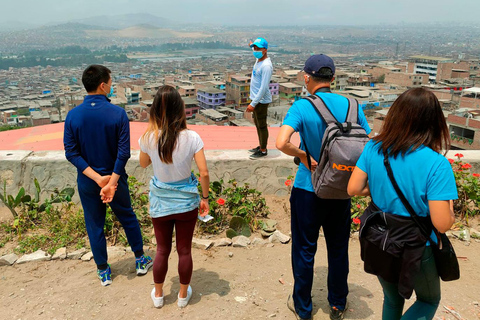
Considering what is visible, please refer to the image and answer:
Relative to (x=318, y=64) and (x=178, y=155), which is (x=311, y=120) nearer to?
(x=318, y=64)

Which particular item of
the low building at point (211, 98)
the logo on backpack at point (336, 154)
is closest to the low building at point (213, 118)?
the low building at point (211, 98)

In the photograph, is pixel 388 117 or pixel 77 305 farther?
pixel 77 305

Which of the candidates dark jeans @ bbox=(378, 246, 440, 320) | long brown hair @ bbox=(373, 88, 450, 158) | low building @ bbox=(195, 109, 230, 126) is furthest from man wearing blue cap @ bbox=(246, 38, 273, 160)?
low building @ bbox=(195, 109, 230, 126)

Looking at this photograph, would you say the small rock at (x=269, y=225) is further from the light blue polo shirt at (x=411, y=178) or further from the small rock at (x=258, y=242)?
the light blue polo shirt at (x=411, y=178)

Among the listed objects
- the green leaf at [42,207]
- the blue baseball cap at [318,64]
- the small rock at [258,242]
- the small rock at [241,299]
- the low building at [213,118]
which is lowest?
the low building at [213,118]

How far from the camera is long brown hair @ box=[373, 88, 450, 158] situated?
1.45m

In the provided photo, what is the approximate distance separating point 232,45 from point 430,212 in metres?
138

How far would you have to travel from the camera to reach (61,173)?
3.72 meters

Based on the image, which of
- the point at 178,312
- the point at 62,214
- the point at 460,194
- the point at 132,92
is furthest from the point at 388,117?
the point at 132,92

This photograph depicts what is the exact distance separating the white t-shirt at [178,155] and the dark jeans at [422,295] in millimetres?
1076

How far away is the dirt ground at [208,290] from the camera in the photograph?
2.21 meters

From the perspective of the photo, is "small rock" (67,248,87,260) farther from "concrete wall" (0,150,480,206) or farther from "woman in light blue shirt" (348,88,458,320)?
"woman in light blue shirt" (348,88,458,320)

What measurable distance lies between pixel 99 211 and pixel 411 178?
1.79 meters

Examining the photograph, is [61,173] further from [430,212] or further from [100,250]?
[430,212]
